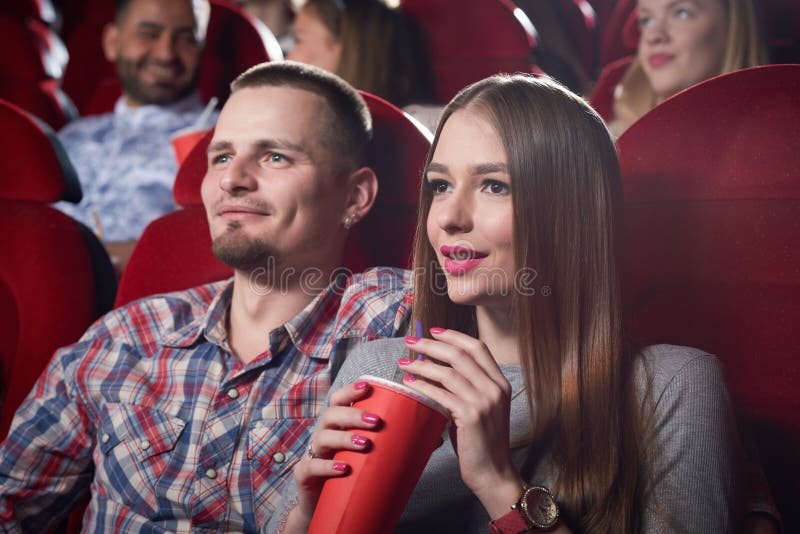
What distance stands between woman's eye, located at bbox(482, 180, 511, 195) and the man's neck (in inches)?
15.8

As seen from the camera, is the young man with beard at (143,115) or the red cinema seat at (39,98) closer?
the young man with beard at (143,115)

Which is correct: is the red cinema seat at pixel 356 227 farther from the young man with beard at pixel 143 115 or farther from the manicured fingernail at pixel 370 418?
the young man with beard at pixel 143 115

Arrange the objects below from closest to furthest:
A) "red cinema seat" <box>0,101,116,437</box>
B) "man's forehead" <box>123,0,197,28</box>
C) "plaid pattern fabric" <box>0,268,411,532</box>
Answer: "plaid pattern fabric" <box>0,268,411,532</box>
"red cinema seat" <box>0,101,116,437</box>
"man's forehead" <box>123,0,197,28</box>

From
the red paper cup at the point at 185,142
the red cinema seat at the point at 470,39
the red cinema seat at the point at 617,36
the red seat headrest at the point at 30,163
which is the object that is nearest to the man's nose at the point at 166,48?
the red cinema seat at the point at 470,39

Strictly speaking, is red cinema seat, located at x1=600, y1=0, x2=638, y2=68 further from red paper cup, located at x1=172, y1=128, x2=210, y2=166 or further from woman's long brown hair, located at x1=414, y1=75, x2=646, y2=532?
woman's long brown hair, located at x1=414, y1=75, x2=646, y2=532

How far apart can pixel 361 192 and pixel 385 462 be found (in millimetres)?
587

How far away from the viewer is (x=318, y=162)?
115 cm

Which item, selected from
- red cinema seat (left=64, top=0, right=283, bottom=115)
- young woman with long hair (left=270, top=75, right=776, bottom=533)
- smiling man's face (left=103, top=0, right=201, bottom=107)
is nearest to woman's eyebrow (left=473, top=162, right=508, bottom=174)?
young woman with long hair (left=270, top=75, right=776, bottom=533)

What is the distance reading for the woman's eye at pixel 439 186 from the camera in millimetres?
899

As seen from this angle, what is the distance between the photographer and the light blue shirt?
2137mm

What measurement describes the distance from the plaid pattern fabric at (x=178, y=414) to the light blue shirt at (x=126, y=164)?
102 cm

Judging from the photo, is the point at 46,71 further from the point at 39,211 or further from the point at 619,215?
the point at 619,215

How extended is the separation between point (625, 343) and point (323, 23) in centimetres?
159

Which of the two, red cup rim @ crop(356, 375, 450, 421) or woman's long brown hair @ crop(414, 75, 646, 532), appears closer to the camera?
red cup rim @ crop(356, 375, 450, 421)
